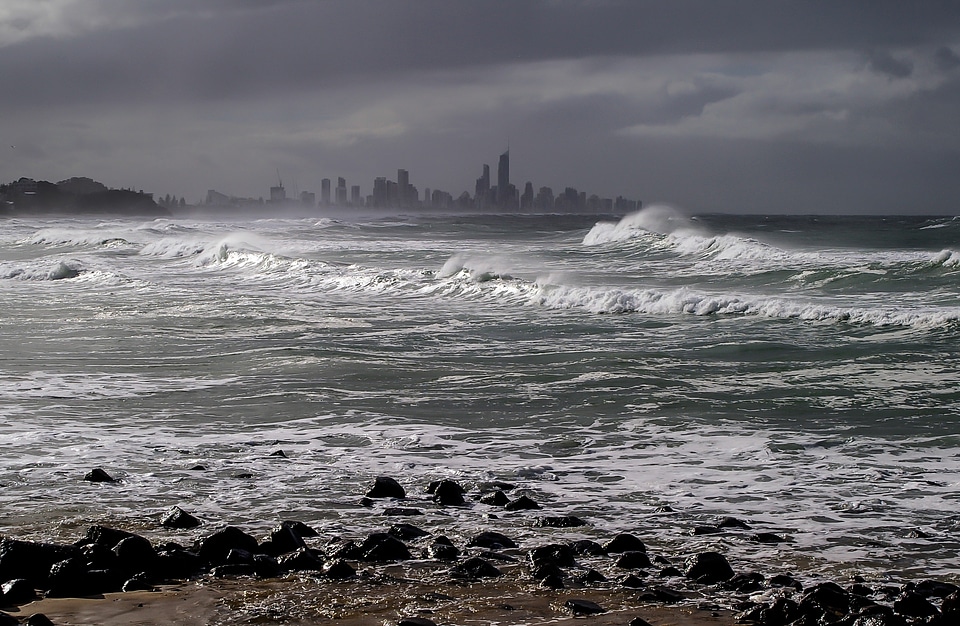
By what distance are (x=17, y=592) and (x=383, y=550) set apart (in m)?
2.01

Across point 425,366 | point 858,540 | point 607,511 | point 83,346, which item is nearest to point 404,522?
point 607,511

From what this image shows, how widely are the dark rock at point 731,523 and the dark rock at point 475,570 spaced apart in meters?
1.73

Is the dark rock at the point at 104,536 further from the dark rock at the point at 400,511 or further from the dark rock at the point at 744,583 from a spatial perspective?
the dark rock at the point at 744,583

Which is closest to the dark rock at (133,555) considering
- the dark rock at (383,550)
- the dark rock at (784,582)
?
the dark rock at (383,550)

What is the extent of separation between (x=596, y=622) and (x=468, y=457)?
151 inches

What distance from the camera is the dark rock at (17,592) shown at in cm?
518

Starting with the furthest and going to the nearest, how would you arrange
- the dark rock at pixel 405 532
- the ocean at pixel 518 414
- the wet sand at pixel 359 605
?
the ocean at pixel 518 414
the dark rock at pixel 405 532
the wet sand at pixel 359 605

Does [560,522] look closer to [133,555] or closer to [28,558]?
[133,555]

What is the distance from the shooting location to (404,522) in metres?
6.79

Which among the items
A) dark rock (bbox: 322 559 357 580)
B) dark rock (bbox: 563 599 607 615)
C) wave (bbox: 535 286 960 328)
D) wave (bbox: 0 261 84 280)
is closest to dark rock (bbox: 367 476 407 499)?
dark rock (bbox: 322 559 357 580)

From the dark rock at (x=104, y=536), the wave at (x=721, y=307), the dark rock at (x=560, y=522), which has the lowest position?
the dark rock at (x=560, y=522)

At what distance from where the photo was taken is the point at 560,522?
6695mm

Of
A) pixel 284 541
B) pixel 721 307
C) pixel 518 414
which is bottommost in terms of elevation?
pixel 518 414

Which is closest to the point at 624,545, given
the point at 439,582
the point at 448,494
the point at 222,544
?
the point at 439,582
